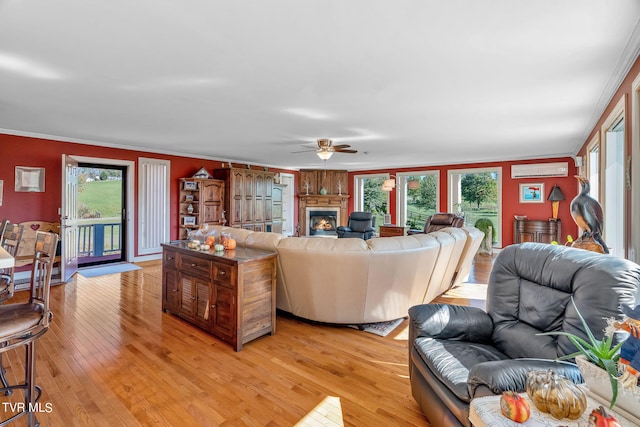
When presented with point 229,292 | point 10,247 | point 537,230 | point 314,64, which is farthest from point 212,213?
point 537,230

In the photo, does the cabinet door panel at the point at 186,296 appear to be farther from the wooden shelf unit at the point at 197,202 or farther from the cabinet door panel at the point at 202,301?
the wooden shelf unit at the point at 197,202

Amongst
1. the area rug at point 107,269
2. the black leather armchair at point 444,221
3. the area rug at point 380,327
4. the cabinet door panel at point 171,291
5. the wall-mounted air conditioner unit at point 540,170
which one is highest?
the wall-mounted air conditioner unit at point 540,170

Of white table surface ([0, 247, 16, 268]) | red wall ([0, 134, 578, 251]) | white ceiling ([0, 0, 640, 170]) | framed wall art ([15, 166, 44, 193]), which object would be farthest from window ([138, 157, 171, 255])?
white table surface ([0, 247, 16, 268])

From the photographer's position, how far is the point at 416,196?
29.7 ft

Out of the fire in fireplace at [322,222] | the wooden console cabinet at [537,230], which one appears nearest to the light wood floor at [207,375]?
the wooden console cabinet at [537,230]

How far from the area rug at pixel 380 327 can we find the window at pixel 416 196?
5989 millimetres

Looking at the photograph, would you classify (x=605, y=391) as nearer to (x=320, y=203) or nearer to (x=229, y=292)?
(x=229, y=292)

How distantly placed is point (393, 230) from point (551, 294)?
5.13 metres

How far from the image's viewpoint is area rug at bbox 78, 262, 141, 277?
5340 mm

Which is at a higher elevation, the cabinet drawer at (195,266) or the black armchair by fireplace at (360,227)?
the black armchair by fireplace at (360,227)

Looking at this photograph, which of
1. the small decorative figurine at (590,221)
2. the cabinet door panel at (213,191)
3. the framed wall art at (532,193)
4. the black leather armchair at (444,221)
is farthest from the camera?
the framed wall art at (532,193)

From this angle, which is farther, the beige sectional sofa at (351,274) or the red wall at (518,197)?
the red wall at (518,197)

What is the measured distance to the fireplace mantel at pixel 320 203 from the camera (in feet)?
32.0

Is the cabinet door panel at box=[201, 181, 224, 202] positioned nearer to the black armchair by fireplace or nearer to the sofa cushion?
the black armchair by fireplace
